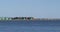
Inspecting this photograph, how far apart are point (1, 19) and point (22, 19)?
633 inches

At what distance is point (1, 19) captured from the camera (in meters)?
173

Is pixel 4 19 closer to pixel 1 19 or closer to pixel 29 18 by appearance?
pixel 1 19

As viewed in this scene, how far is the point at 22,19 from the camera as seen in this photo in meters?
166

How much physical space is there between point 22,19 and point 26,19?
104 inches

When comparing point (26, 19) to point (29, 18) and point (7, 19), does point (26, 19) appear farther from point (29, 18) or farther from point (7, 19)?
point (7, 19)

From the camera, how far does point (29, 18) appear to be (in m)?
167

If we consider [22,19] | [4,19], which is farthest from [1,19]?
[22,19]

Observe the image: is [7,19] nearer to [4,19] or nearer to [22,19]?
[4,19]

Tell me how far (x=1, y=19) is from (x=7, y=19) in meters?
5.03

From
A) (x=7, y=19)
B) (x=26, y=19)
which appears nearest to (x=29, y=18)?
(x=26, y=19)

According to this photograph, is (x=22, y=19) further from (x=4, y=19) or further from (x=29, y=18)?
(x=4, y=19)

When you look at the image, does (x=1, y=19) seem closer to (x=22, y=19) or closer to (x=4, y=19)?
(x=4, y=19)

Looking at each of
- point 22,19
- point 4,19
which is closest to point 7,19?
point 4,19

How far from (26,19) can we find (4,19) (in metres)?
18.1
